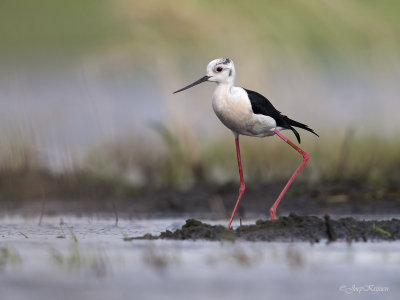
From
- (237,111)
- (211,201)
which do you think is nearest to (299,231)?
(237,111)

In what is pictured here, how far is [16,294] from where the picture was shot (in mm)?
5031

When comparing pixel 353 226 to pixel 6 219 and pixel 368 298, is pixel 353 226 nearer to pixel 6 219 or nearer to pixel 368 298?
pixel 368 298

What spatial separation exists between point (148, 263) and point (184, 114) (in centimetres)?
581

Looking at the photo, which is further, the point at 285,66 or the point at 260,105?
the point at 285,66

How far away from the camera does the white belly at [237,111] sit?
775cm

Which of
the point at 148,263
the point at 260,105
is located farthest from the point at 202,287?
the point at 260,105

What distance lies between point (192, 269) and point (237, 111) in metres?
2.30

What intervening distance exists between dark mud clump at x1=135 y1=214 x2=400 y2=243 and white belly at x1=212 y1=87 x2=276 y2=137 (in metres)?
0.93

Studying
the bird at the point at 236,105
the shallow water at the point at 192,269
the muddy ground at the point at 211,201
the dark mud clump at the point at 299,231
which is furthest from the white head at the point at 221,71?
the muddy ground at the point at 211,201

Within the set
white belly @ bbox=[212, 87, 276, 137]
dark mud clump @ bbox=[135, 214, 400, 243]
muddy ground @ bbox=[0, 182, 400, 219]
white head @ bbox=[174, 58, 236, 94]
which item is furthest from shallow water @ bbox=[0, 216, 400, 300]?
muddy ground @ bbox=[0, 182, 400, 219]

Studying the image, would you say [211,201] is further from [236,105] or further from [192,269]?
[192,269]

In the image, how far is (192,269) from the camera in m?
5.75

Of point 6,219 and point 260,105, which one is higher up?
point 260,105

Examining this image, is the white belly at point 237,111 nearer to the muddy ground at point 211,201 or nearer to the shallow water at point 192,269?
the shallow water at point 192,269
